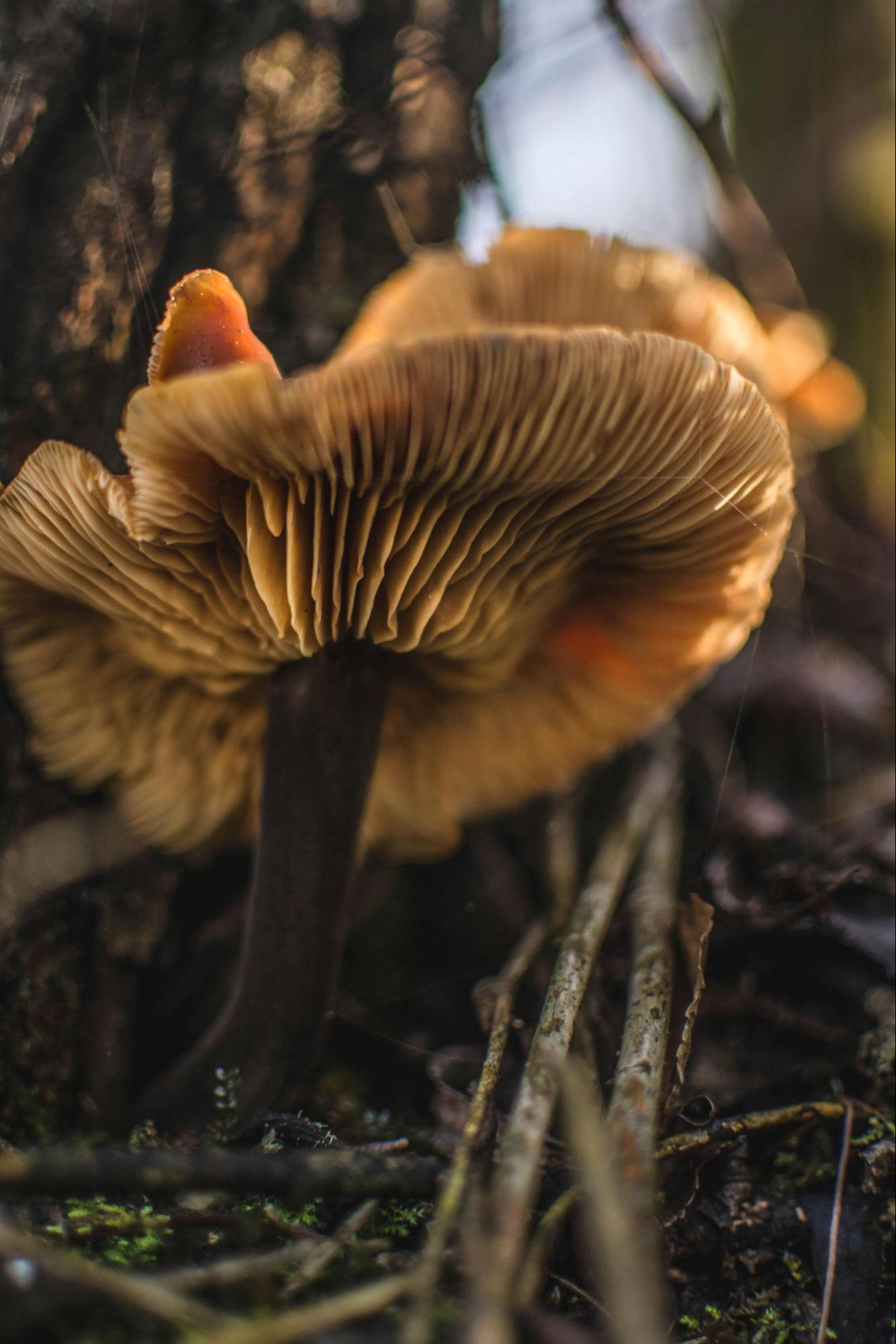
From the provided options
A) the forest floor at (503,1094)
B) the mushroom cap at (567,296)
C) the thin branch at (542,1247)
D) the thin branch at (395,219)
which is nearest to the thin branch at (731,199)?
the mushroom cap at (567,296)

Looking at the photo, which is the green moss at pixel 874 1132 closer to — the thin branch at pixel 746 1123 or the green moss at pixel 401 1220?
the thin branch at pixel 746 1123

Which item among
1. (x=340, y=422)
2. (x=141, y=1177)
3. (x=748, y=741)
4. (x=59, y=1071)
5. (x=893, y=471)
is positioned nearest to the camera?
(x=141, y=1177)

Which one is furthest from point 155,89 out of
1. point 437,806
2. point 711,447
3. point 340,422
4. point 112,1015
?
point 112,1015

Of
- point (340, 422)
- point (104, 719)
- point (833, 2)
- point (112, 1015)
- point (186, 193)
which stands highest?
point (833, 2)

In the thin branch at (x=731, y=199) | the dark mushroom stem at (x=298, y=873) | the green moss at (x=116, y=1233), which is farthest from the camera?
the thin branch at (x=731, y=199)

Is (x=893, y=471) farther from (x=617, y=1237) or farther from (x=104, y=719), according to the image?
(x=617, y=1237)

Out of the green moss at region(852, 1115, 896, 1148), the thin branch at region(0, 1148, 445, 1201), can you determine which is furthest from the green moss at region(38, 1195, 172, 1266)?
the green moss at region(852, 1115, 896, 1148)

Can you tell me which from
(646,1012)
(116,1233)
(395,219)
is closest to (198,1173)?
(116,1233)
